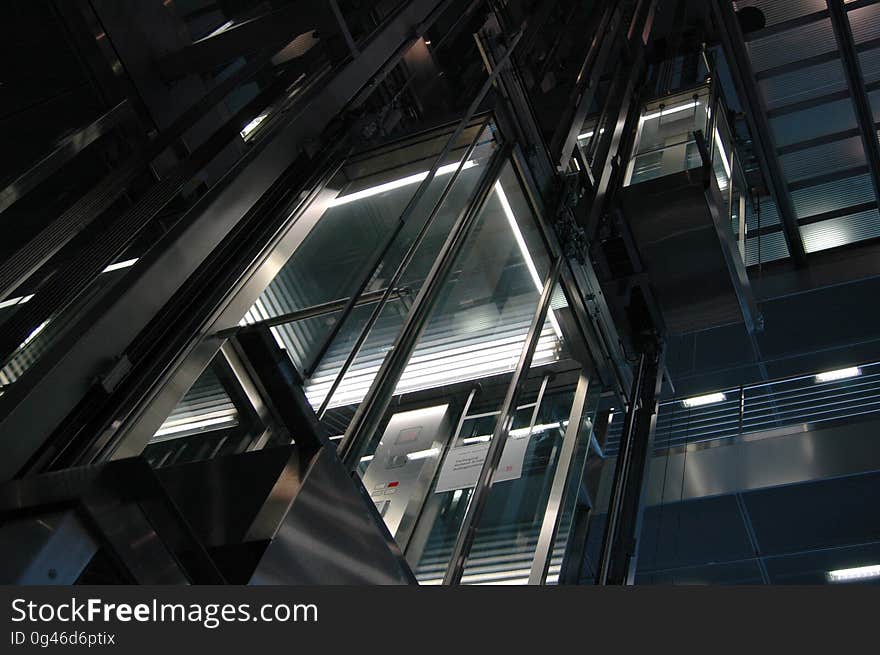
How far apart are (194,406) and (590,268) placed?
3.73 metres

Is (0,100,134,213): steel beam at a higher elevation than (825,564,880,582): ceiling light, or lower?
lower

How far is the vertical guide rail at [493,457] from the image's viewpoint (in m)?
3.30

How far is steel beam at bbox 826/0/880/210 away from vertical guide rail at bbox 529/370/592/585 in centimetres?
831

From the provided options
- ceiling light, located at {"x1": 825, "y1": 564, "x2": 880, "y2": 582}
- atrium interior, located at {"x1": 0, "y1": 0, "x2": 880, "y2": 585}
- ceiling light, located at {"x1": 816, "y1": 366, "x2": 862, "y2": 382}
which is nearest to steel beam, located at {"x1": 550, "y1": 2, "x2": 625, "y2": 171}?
atrium interior, located at {"x1": 0, "y1": 0, "x2": 880, "y2": 585}

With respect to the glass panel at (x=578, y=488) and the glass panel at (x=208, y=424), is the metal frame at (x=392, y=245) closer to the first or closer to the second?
the glass panel at (x=208, y=424)

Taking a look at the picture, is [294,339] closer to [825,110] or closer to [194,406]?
[194,406]

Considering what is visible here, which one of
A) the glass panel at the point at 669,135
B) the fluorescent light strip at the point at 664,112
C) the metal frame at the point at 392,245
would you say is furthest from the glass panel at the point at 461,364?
the fluorescent light strip at the point at 664,112

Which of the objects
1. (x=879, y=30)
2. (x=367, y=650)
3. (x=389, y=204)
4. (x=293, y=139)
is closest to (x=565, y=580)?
(x=389, y=204)

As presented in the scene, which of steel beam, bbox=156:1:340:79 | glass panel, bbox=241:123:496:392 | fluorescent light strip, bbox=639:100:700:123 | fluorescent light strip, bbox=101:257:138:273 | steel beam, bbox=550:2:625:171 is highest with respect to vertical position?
fluorescent light strip, bbox=639:100:700:123

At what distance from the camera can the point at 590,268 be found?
5.69 meters

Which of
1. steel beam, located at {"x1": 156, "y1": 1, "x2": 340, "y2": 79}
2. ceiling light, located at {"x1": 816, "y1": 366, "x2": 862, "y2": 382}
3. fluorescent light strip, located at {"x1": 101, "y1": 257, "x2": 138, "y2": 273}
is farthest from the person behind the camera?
ceiling light, located at {"x1": 816, "y1": 366, "x2": 862, "y2": 382}

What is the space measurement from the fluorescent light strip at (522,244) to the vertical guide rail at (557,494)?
0.42m

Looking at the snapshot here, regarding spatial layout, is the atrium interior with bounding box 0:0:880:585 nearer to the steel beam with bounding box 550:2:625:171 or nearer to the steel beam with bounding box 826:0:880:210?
the steel beam with bounding box 550:2:625:171

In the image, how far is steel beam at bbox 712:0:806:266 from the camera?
11508mm
